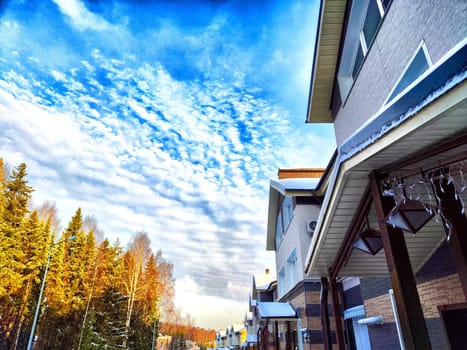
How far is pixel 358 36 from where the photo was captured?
746cm

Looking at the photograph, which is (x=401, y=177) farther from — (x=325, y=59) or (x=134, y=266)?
(x=134, y=266)

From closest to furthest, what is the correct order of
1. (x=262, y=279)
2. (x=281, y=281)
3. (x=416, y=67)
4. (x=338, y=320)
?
(x=338, y=320) → (x=416, y=67) → (x=281, y=281) → (x=262, y=279)

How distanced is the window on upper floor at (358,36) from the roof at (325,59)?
405mm

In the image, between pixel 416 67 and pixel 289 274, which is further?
pixel 289 274

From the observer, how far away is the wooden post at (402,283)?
226cm

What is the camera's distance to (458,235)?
288 centimetres

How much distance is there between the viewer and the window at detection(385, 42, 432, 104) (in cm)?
447

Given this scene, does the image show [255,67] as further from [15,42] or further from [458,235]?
[458,235]

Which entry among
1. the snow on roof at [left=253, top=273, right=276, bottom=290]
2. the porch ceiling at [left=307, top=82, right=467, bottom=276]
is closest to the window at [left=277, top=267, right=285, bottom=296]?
the snow on roof at [left=253, top=273, right=276, bottom=290]

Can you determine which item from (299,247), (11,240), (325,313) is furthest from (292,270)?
(11,240)

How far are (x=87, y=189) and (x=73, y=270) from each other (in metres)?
6.78

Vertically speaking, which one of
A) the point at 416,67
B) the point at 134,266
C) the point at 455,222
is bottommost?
the point at 455,222

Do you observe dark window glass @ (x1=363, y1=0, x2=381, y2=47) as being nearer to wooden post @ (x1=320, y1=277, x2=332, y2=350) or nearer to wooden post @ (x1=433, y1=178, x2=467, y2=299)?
wooden post @ (x1=433, y1=178, x2=467, y2=299)

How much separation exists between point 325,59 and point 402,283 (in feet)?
25.8
